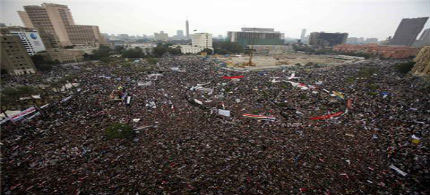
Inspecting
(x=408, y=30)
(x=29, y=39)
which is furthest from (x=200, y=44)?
(x=408, y=30)

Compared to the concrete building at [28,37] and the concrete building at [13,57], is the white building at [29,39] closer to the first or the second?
the concrete building at [28,37]

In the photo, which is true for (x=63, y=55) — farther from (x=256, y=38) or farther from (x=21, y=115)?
(x=256, y=38)

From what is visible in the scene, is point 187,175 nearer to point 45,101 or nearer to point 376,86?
point 45,101

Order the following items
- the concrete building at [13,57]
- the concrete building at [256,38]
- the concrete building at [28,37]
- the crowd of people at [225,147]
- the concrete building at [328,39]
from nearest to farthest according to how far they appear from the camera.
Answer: the crowd of people at [225,147] < the concrete building at [13,57] < the concrete building at [28,37] < the concrete building at [256,38] < the concrete building at [328,39]

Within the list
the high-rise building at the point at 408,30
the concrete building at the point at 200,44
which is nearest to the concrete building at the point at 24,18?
the concrete building at the point at 200,44

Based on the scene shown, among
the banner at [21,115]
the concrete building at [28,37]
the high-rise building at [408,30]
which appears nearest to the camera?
the banner at [21,115]

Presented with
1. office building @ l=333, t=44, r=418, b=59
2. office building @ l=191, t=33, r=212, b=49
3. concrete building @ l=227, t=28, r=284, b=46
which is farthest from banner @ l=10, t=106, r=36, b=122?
concrete building @ l=227, t=28, r=284, b=46

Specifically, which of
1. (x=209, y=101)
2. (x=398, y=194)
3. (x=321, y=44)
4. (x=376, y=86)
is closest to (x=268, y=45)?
(x=321, y=44)
